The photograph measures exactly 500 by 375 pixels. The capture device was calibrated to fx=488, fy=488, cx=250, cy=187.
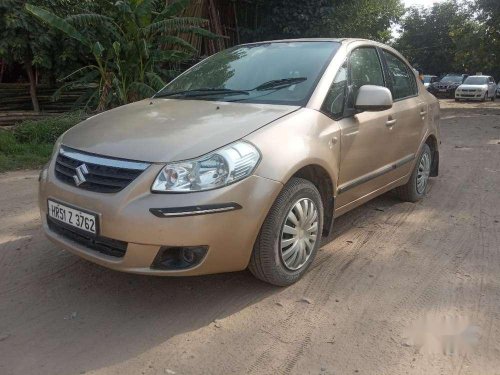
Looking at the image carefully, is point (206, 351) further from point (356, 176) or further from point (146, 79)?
point (146, 79)

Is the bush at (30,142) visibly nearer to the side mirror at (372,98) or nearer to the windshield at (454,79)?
the side mirror at (372,98)

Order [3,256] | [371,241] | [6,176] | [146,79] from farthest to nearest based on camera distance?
[146,79] → [6,176] → [371,241] → [3,256]

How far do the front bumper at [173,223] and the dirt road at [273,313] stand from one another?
1.22 feet

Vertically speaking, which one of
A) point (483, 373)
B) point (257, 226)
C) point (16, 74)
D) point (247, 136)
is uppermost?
point (16, 74)

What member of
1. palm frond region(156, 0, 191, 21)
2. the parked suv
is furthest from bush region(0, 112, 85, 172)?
the parked suv

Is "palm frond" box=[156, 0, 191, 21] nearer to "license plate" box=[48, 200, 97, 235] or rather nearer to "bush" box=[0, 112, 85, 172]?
"bush" box=[0, 112, 85, 172]

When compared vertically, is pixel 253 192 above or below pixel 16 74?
below

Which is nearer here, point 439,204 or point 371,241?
point 371,241

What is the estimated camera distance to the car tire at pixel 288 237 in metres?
3.09

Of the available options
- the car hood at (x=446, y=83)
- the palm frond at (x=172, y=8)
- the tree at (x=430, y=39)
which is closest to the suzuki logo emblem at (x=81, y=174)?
the palm frond at (x=172, y=8)

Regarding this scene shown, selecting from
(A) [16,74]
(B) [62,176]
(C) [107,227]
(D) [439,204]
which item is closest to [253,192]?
(C) [107,227]

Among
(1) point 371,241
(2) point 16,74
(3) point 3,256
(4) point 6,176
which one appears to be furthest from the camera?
(2) point 16,74

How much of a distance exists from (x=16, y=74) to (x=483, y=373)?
1292 cm

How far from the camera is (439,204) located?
5.38m
